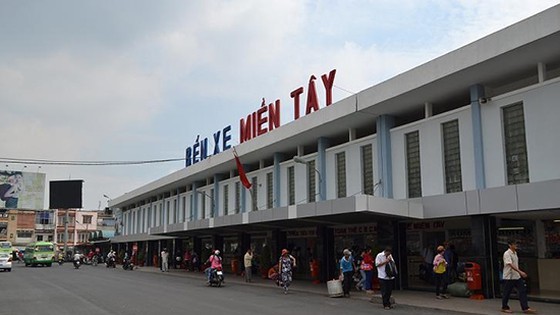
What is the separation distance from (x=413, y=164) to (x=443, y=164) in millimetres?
1671

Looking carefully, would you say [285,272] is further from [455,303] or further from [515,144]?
[515,144]

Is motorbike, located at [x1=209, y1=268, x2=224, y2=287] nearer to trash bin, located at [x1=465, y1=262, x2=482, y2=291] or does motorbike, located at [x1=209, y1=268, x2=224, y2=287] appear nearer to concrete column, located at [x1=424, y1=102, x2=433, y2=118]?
trash bin, located at [x1=465, y1=262, x2=482, y2=291]

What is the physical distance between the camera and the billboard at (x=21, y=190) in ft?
238

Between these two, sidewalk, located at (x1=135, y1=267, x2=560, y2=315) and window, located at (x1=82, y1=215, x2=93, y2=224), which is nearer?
sidewalk, located at (x1=135, y1=267, x2=560, y2=315)

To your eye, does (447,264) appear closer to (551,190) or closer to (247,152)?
(551,190)

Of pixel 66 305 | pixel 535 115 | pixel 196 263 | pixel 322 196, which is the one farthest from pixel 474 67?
pixel 196 263

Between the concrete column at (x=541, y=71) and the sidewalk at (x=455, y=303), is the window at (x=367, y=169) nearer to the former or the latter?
the sidewalk at (x=455, y=303)

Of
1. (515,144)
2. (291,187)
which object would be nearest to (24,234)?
(291,187)

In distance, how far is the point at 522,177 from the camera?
17.5m

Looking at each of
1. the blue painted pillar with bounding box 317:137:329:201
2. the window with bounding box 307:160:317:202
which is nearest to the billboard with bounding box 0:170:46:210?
the window with bounding box 307:160:317:202

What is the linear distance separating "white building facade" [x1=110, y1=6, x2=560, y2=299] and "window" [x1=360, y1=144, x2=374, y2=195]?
0.05 meters

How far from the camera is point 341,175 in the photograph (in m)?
25.7

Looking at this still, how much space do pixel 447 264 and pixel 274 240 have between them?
13297 millimetres

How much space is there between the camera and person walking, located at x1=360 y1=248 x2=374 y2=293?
19.3 meters
